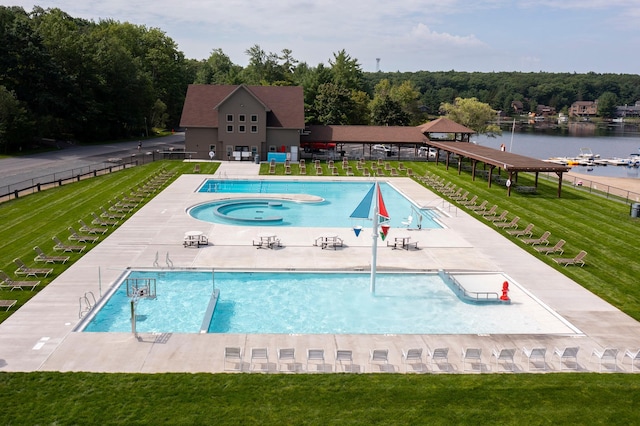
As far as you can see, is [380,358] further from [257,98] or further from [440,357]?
[257,98]

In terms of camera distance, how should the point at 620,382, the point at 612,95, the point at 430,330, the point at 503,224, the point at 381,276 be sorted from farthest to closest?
the point at 612,95
the point at 503,224
the point at 381,276
the point at 430,330
the point at 620,382

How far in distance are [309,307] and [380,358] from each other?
16.3ft

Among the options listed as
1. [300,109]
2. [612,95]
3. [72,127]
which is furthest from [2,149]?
[612,95]

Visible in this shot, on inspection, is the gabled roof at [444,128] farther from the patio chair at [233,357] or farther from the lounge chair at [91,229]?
the patio chair at [233,357]

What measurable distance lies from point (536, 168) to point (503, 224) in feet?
29.4

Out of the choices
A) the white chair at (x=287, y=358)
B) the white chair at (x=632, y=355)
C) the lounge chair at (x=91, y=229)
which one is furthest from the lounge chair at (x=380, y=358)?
the lounge chair at (x=91, y=229)

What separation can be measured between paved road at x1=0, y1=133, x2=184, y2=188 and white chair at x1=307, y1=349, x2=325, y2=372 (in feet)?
105

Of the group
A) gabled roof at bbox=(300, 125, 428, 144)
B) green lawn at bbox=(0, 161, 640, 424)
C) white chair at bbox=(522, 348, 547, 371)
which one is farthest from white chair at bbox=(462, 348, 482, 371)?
gabled roof at bbox=(300, 125, 428, 144)

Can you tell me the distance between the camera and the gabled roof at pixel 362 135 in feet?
179

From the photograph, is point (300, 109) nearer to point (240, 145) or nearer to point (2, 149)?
point (240, 145)

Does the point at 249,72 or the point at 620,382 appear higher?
the point at 249,72

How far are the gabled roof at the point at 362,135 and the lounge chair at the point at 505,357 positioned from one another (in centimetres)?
4121

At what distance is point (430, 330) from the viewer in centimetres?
1680

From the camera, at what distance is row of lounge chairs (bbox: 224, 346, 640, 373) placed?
44.5ft
